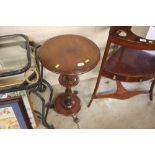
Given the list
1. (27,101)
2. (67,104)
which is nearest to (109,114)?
(67,104)

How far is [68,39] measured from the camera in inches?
49.1

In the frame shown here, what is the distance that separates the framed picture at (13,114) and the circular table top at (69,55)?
0.31m

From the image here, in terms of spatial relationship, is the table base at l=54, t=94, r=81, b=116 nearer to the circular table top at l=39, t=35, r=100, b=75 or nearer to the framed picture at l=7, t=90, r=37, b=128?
the framed picture at l=7, t=90, r=37, b=128

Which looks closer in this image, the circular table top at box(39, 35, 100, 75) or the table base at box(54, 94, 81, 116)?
the circular table top at box(39, 35, 100, 75)

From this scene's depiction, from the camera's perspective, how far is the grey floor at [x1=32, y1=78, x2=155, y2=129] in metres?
1.54

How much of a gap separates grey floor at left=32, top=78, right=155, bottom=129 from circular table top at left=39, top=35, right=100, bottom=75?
59 centimetres

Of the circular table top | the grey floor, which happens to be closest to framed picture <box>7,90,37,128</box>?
the grey floor

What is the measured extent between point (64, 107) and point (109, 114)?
1.21 ft

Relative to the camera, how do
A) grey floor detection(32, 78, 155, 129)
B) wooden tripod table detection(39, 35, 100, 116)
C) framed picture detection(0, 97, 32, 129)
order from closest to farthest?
1. wooden tripod table detection(39, 35, 100, 116)
2. framed picture detection(0, 97, 32, 129)
3. grey floor detection(32, 78, 155, 129)

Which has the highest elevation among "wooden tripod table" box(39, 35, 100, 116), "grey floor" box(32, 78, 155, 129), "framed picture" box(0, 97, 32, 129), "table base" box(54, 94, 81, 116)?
"wooden tripod table" box(39, 35, 100, 116)

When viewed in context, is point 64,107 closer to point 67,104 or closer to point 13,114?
point 67,104

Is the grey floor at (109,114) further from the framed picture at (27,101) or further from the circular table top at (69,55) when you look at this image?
the circular table top at (69,55)
